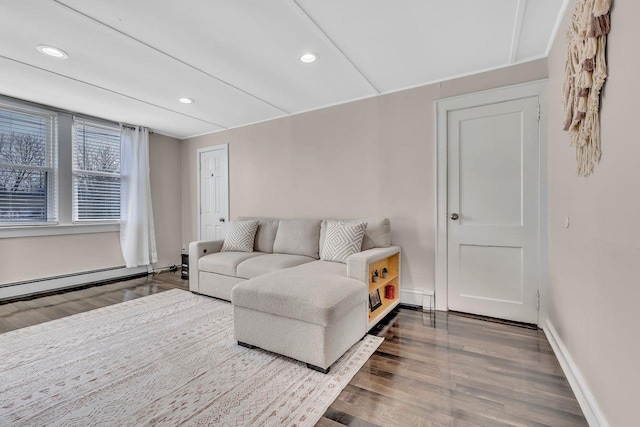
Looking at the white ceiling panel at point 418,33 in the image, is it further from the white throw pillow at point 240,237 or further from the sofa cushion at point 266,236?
the white throw pillow at point 240,237

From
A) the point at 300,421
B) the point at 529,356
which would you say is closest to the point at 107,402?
the point at 300,421

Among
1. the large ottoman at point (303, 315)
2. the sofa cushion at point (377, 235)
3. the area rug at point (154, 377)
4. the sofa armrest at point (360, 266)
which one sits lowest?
the area rug at point (154, 377)

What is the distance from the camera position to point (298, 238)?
337cm

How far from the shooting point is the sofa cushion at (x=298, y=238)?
130 inches

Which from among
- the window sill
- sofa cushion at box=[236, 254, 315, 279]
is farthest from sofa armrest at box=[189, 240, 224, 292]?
the window sill

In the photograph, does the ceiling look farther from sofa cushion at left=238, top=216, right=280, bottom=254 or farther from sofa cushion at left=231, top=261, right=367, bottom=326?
sofa cushion at left=231, top=261, right=367, bottom=326

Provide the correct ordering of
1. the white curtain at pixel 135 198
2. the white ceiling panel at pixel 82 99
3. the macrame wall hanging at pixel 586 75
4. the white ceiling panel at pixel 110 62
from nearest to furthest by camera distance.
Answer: the macrame wall hanging at pixel 586 75 → the white ceiling panel at pixel 110 62 → the white ceiling panel at pixel 82 99 → the white curtain at pixel 135 198

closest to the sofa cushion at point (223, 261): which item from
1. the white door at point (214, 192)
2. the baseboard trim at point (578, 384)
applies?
the white door at point (214, 192)

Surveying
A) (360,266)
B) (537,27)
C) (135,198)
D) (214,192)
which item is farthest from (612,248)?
(135,198)

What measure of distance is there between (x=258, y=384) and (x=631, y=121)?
2.11 m

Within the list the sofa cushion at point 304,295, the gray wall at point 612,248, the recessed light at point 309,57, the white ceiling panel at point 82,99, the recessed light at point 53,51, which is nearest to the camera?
the gray wall at point 612,248

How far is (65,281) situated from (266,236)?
8.78ft

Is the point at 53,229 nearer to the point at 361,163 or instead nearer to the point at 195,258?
the point at 195,258

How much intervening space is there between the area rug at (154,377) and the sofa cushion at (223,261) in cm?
65
